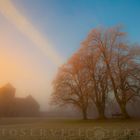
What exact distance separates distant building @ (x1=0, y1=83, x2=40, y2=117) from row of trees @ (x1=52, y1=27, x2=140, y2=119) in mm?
42631

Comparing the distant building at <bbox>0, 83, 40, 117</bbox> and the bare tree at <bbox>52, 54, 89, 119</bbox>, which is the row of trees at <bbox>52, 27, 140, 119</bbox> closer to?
the bare tree at <bbox>52, 54, 89, 119</bbox>

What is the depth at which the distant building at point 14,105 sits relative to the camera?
68250 millimetres

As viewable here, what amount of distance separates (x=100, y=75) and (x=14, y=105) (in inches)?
2064

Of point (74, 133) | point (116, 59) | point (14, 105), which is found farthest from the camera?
point (14, 105)

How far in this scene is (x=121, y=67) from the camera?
1161 inches

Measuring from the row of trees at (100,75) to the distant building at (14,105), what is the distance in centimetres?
4263

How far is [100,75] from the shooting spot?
102 feet

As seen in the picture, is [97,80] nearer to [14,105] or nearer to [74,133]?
[74,133]

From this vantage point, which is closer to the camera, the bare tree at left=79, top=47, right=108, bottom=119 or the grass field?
the grass field

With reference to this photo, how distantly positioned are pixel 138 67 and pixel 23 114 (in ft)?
206

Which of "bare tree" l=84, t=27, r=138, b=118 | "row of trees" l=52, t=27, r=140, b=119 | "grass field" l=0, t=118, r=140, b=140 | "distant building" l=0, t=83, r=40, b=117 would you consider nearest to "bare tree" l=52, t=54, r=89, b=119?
"row of trees" l=52, t=27, r=140, b=119

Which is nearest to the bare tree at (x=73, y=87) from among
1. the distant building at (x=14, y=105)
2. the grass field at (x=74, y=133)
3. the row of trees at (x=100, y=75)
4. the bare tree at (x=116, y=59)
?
the row of trees at (x=100, y=75)

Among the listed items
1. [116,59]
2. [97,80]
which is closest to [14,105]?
[97,80]

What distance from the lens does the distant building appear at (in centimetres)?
6825
